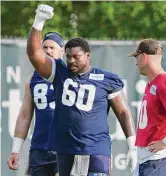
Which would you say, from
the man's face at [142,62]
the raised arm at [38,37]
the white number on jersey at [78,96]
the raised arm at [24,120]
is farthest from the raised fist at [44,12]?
the raised arm at [24,120]

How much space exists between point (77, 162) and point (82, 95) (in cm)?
61

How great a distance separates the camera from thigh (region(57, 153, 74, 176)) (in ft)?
28.4

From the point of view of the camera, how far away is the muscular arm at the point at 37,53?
Answer: 26.9 feet

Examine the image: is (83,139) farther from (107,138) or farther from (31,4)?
(31,4)

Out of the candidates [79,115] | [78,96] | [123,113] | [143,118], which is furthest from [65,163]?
[143,118]

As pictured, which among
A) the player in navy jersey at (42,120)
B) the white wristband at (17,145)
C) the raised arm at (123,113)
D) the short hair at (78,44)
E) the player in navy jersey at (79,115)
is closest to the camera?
the player in navy jersey at (79,115)

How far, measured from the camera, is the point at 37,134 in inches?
383

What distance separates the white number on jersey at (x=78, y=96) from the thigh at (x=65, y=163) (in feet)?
1.53

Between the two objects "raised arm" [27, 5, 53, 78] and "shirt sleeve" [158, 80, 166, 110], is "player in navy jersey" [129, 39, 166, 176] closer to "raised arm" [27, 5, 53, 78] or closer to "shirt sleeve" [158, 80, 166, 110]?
"shirt sleeve" [158, 80, 166, 110]

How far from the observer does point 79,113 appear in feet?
28.3

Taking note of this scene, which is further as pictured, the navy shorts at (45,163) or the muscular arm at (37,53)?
the navy shorts at (45,163)

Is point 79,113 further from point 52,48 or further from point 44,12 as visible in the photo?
point 52,48

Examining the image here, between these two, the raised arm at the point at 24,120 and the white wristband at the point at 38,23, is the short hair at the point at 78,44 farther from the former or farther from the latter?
the raised arm at the point at 24,120

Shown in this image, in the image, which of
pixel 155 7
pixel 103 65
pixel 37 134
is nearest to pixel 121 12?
pixel 155 7
